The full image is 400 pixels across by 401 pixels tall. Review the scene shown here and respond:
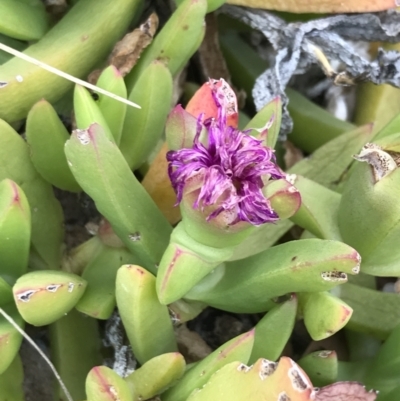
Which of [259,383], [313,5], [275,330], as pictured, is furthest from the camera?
[313,5]

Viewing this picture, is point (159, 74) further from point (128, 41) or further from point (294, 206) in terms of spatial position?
point (294, 206)

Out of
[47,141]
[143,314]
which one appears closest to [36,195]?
[47,141]

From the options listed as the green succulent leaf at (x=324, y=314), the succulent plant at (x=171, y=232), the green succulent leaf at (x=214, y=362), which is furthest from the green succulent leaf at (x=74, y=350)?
the green succulent leaf at (x=324, y=314)

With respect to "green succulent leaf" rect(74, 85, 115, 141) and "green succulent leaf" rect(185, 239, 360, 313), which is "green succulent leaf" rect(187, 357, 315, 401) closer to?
"green succulent leaf" rect(185, 239, 360, 313)

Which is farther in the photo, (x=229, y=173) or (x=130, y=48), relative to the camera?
(x=130, y=48)

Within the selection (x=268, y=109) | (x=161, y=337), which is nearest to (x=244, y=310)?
(x=161, y=337)

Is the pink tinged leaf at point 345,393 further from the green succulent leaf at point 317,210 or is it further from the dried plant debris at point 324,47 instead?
the dried plant debris at point 324,47

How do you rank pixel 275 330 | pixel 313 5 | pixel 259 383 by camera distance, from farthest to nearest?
pixel 313 5 < pixel 275 330 < pixel 259 383

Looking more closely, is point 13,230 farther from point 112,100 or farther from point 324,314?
point 324,314
